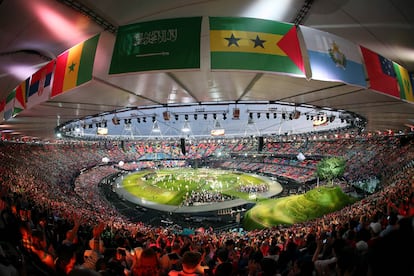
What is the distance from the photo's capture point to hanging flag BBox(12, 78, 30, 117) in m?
6.47

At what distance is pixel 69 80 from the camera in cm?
467

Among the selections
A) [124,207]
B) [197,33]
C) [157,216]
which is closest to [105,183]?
[124,207]

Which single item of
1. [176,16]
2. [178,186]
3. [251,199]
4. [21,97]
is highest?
[176,16]

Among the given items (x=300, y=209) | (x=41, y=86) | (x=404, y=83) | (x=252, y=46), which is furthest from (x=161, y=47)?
(x=300, y=209)

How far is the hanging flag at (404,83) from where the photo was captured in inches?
231

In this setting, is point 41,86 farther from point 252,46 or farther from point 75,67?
point 252,46

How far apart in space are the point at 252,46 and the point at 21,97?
717 cm

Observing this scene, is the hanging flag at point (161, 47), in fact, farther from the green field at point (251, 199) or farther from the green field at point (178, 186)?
the green field at point (178, 186)

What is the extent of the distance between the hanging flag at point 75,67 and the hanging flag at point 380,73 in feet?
18.6

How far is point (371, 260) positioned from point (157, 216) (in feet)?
80.0

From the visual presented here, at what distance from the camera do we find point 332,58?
4180 mm

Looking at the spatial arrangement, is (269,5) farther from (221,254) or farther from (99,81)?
(221,254)

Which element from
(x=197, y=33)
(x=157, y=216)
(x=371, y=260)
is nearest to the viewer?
(x=371, y=260)


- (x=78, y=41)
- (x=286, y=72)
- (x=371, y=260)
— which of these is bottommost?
(x=371, y=260)
